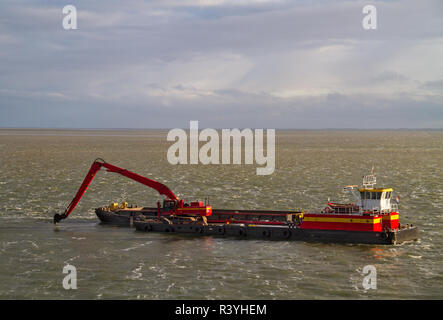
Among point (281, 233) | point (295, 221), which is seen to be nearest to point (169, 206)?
point (295, 221)

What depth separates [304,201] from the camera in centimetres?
6862

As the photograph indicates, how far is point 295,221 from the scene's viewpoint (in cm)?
5200

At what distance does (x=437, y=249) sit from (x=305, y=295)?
612 inches

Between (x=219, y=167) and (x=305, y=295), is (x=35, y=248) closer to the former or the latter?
(x=305, y=295)

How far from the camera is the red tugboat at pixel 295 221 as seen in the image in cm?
4716

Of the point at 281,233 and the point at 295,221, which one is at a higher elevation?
the point at 295,221

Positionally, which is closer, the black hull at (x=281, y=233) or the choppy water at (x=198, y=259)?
the choppy water at (x=198, y=259)

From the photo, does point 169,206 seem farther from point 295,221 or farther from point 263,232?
point 295,221

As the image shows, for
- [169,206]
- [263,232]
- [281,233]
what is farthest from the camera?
[169,206]

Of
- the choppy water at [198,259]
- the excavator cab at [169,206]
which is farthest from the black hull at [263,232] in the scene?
the excavator cab at [169,206]

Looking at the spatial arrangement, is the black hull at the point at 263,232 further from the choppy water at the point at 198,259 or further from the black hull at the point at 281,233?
the choppy water at the point at 198,259
